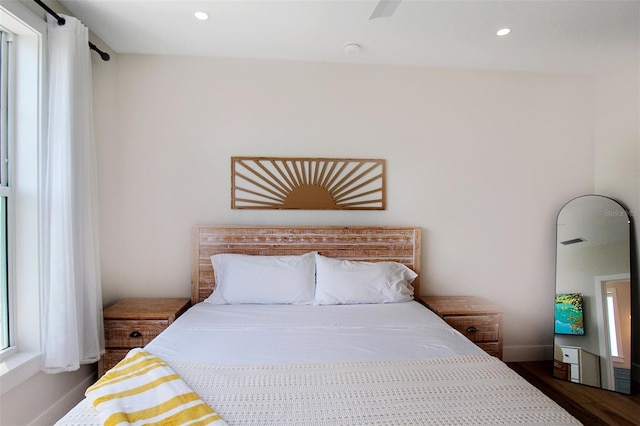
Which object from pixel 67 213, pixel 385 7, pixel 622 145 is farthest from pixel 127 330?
pixel 622 145

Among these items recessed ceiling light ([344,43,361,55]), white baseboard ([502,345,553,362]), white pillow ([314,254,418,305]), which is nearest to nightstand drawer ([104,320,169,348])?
white pillow ([314,254,418,305])

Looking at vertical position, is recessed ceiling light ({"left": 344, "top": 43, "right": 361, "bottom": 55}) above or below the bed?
above

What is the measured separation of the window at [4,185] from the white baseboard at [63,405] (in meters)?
0.47

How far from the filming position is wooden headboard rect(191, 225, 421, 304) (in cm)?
242

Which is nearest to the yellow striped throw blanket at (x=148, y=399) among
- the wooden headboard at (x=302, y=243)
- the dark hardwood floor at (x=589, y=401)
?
the wooden headboard at (x=302, y=243)

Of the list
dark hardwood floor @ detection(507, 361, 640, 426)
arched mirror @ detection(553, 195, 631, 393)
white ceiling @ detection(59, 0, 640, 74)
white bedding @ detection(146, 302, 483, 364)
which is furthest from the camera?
arched mirror @ detection(553, 195, 631, 393)

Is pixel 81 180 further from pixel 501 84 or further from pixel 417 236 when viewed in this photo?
pixel 501 84

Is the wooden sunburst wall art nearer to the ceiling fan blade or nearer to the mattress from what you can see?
Result: the mattress

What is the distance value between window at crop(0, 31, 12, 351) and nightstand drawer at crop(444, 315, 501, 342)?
2.74 m

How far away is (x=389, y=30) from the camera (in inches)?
81.1

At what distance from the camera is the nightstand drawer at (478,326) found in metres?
2.24

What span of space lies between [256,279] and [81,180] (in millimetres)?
1267

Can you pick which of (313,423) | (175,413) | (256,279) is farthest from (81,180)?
(313,423)

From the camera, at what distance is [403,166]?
8.55 ft
